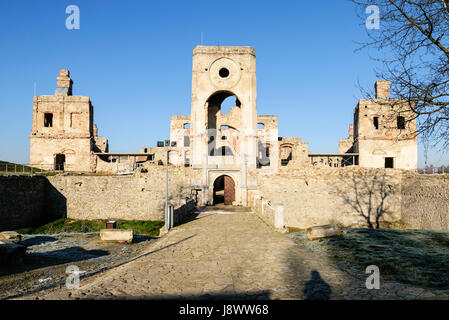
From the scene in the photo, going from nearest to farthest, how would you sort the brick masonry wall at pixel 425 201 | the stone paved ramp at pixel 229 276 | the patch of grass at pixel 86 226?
1. the stone paved ramp at pixel 229 276
2. the brick masonry wall at pixel 425 201
3. the patch of grass at pixel 86 226

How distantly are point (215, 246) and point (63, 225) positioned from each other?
1832 centimetres

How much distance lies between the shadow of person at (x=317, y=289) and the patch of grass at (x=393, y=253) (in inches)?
39.3

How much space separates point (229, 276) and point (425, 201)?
17691mm

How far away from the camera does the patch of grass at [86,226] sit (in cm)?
2212

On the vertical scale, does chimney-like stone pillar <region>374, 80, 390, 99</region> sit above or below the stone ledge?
above

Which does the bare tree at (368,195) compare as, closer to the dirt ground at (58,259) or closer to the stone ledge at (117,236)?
the dirt ground at (58,259)

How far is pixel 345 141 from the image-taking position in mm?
37844

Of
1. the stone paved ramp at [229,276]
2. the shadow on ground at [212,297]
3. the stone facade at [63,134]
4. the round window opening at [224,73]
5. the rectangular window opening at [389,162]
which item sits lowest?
the stone paved ramp at [229,276]

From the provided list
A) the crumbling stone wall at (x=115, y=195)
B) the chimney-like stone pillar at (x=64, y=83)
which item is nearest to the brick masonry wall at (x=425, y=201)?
the crumbling stone wall at (x=115, y=195)

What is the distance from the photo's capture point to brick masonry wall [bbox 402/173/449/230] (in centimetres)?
1741

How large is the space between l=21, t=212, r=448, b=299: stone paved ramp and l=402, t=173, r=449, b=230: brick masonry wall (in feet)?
39.5

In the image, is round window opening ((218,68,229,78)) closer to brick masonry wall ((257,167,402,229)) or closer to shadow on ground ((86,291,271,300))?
brick masonry wall ((257,167,402,229))

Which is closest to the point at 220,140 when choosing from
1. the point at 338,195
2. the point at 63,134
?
the point at 338,195

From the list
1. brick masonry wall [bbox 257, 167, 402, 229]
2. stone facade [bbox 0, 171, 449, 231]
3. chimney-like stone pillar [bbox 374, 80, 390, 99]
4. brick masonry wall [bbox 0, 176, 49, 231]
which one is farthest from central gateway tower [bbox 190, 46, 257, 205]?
chimney-like stone pillar [bbox 374, 80, 390, 99]
